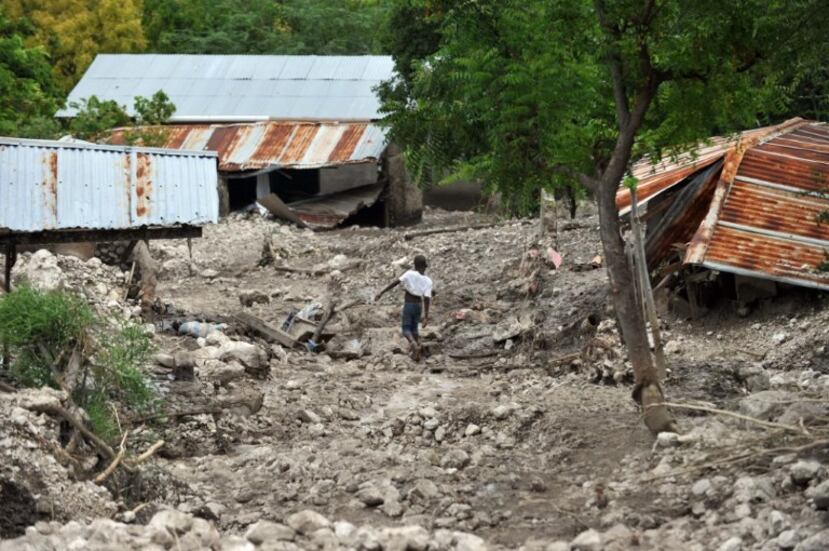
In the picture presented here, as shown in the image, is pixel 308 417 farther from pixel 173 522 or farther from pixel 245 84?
pixel 245 84

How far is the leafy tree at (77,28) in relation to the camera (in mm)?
35812

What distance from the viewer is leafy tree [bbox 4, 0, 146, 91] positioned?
3581cm

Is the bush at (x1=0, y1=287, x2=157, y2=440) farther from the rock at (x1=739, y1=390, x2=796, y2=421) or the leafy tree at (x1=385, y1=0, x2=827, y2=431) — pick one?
the rock at (x1=739, y1=390, x2=796, y2=421)

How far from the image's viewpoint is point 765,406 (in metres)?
8.71

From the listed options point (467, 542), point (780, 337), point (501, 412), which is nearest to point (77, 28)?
point (780, 337)

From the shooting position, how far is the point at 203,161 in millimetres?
14562

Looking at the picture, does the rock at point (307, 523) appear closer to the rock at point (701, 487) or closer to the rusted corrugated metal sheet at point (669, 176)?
the rock at point (701, 487)

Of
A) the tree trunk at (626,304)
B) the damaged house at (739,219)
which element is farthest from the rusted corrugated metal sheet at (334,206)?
the tree trunk at (626,304)

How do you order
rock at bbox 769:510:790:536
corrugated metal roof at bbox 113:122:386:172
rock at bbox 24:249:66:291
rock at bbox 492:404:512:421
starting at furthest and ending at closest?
corrugated metal roof at bbox 113:122:386:172 < rock at bbox 24:249:66:291 < rock at bbox 492:404:512:421 < rock at bbox 769:510:790:536

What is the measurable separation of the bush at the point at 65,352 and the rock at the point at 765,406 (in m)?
4.63

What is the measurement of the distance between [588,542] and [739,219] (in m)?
7.72

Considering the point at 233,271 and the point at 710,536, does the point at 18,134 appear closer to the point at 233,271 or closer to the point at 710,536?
the point at 233,271

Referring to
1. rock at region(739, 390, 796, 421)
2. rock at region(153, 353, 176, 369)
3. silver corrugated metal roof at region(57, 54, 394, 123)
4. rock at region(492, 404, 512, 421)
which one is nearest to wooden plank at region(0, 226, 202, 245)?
rock at region(153, 353, 176, 369)

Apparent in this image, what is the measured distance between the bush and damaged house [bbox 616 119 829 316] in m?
6.08
